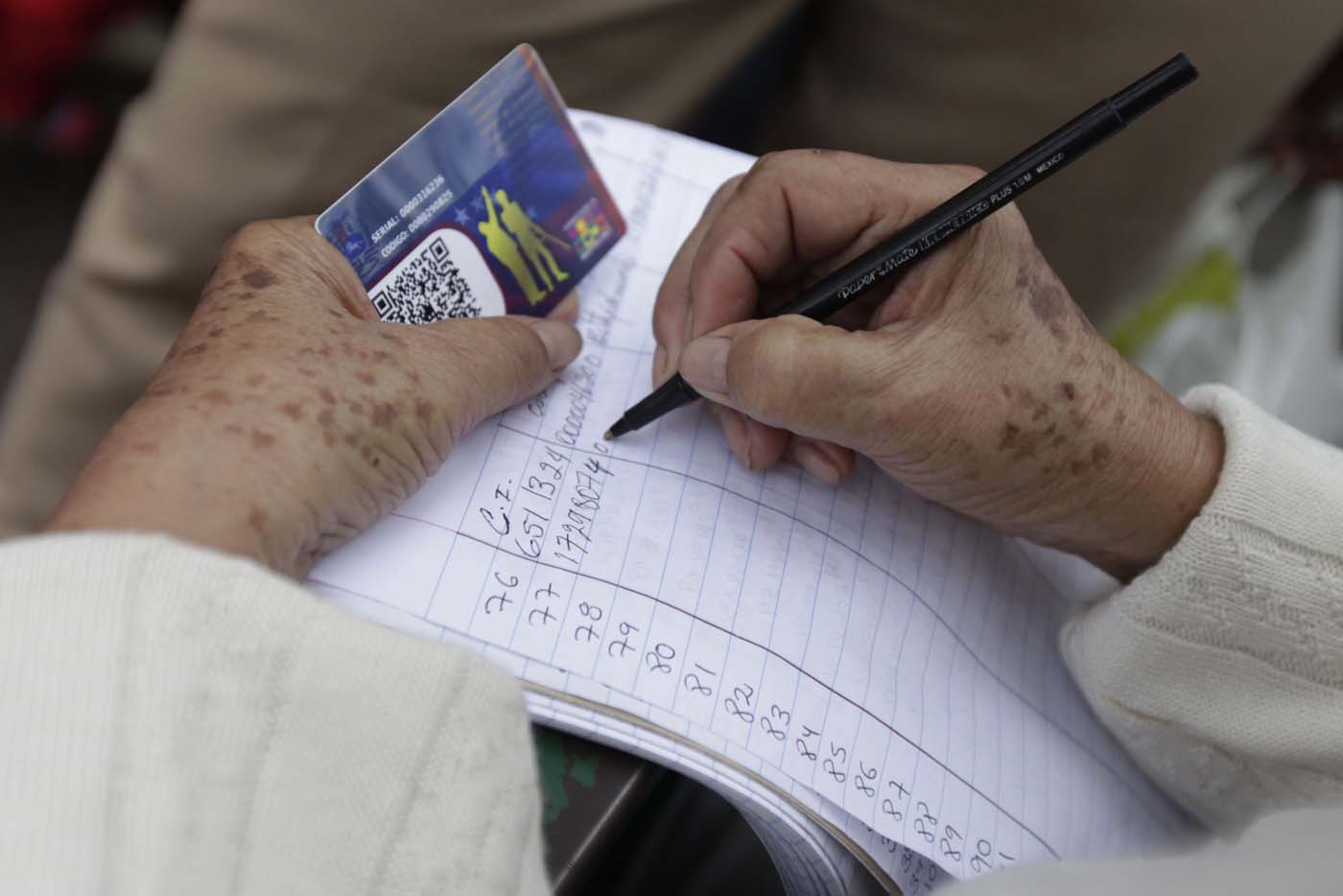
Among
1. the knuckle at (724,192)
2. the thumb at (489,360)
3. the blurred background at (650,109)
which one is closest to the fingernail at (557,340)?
the thumb at (489,360)

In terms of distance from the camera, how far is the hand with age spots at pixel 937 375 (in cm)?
52

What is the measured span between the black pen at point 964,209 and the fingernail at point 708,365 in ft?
0.05

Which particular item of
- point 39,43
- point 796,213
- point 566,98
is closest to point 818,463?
point 796,213

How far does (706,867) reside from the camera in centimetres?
60

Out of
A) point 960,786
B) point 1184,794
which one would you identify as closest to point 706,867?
point 960,786

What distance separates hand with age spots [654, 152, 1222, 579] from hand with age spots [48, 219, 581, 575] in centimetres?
12

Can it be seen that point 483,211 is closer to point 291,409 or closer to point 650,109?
point 291,409

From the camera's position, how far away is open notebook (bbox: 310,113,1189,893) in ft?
1.55

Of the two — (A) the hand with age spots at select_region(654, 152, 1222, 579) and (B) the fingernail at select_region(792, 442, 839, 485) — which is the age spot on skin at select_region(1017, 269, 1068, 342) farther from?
(B) the fingernail at select_region(792, 442, 839, 485)

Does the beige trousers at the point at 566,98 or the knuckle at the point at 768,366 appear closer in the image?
the knuckle at the point at 768,366

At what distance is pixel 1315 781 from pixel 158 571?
1.93ft

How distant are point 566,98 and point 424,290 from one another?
0.39 m

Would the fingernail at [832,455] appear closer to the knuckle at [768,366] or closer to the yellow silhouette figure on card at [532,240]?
the knuckle at [768,366]

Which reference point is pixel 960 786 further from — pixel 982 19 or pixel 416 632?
pixel 982 19
